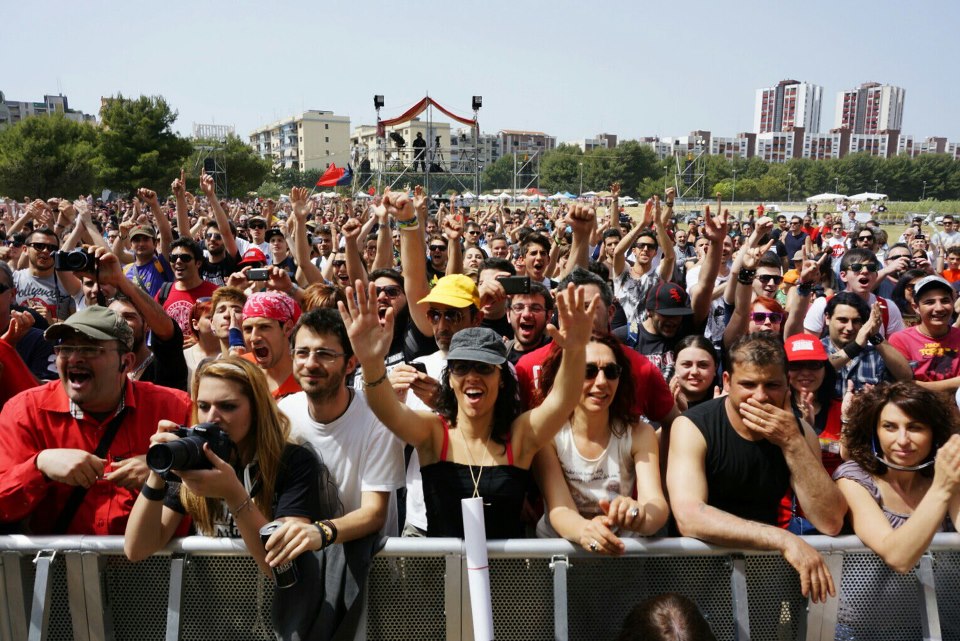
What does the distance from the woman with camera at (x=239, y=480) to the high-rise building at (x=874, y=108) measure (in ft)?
715

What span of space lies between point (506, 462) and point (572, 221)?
2866mm

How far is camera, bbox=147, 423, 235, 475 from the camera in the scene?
76.6 inches

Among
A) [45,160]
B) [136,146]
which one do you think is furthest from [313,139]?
[45,160]

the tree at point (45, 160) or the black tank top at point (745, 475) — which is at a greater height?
the tree at point (45, 160)

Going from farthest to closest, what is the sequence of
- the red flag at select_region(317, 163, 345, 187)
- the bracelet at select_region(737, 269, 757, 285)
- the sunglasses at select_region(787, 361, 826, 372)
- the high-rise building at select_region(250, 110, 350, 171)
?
the high-rise building at select_region(250, 110, 350, 171) < the red flag at select_region(317, 163, 345, 187) < the bracelet at select_region(737, 269, 757, 285) < the sunglasses at select_region(787, 361, 826, 372)

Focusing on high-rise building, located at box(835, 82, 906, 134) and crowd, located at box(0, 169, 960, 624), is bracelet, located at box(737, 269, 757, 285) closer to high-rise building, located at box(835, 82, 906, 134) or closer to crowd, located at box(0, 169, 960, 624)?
crowd, located at box(0, 169, 960, 624)

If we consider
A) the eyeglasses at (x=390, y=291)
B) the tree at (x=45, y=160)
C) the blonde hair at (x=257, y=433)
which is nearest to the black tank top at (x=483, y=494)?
the blonde hair at (x=257, y=433)

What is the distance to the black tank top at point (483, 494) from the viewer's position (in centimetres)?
258

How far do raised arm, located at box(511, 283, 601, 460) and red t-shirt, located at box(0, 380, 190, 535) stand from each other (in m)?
1.50

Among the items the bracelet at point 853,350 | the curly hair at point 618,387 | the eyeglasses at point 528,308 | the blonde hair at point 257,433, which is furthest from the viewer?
the bracelet at point 853,350

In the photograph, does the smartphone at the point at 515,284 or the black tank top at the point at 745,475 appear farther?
the smartphone at the point at 515,284

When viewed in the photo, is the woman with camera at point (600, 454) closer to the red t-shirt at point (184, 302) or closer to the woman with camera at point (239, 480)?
the woman with camera at point (239, 480)

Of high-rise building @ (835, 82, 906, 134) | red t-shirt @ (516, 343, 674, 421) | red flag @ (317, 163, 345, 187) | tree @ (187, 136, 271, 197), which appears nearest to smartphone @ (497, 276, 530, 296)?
red t-shirt @ (516, 343, 674, 421)

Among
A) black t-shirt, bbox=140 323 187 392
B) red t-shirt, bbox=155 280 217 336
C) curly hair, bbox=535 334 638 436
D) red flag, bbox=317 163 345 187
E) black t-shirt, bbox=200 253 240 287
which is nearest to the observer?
curly hair, bbox=535 334 638 436
